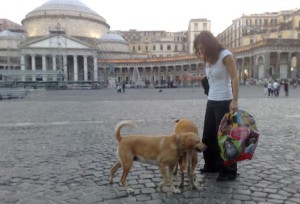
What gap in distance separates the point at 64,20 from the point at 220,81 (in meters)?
93.4

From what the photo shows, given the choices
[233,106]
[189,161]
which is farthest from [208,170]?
[233,106]

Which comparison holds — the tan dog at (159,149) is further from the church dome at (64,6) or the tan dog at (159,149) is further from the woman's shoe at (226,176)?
the church dome at (64,6)

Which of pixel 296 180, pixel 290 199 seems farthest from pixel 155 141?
pixel 296 180

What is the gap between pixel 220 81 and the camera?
444cm

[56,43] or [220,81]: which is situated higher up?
[56,43]

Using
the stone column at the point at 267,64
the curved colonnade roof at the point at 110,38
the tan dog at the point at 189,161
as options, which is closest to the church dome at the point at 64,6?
the curved colonnade roof at the point at 110,38

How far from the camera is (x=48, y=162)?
18.6 ft

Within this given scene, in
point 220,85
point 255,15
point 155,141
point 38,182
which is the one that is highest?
point 255,15

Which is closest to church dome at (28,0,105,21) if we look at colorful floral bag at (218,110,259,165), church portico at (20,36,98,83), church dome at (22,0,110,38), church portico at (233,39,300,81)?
church dome at (22,0,110,38)

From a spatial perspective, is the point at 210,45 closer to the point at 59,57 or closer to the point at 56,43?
the point at 59,57

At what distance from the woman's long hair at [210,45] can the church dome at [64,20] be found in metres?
86.7

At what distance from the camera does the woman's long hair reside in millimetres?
4254

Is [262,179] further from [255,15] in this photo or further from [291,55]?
[255,15]

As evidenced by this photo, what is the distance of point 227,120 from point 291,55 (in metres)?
70.7
